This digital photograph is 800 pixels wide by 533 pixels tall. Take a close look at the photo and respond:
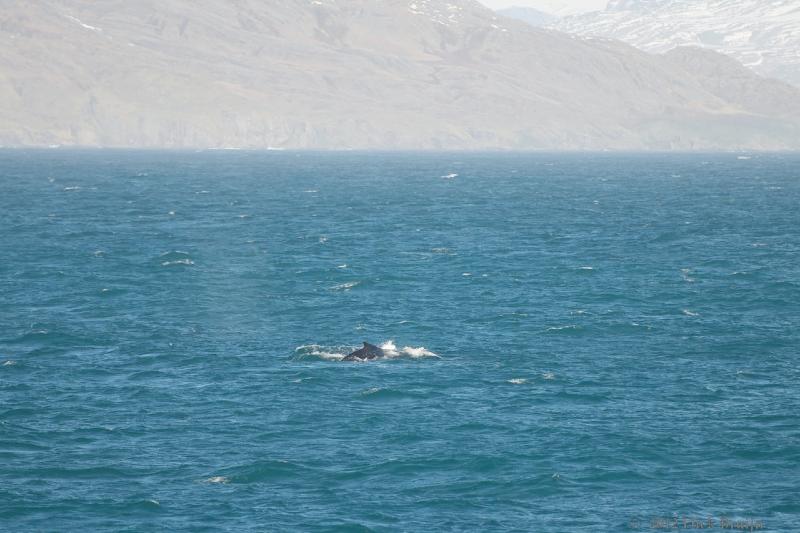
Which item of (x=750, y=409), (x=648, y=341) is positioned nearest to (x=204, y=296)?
(x=648, y=341)

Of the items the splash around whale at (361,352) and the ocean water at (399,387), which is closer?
the ocean water at (399,387)

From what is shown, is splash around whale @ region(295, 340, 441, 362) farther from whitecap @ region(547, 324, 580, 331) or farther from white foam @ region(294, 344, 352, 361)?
whitecap @ region(547, 324, 580, 331)

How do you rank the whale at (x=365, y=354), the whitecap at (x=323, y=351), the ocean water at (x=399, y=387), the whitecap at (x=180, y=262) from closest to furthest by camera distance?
the ocean water at (x=399, y=387) < the whale at (x=365, y=354) < the whitecap at (x=323, y=351) < the whitecap at (x=180, y=262)

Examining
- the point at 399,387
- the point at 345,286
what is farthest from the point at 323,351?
the point at 345,286

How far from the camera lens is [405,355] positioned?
72.8m

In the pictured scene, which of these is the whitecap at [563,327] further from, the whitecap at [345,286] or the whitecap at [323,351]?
the whitecap at [345,286]

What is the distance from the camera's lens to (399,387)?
65.1 metres

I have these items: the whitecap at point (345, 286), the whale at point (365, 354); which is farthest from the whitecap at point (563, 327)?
the whitecap at point (345, 286)

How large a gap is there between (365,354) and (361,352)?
1.08ft

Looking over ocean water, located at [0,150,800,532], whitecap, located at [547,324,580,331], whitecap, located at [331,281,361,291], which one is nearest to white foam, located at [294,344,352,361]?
ocean water, located at [0,150,800,532]

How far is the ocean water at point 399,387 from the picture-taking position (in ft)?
158

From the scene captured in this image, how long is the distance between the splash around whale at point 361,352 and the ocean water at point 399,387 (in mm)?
258

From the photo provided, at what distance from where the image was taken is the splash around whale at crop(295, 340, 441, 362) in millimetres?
71875

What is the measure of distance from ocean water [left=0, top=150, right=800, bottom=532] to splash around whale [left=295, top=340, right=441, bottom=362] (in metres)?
0.26
